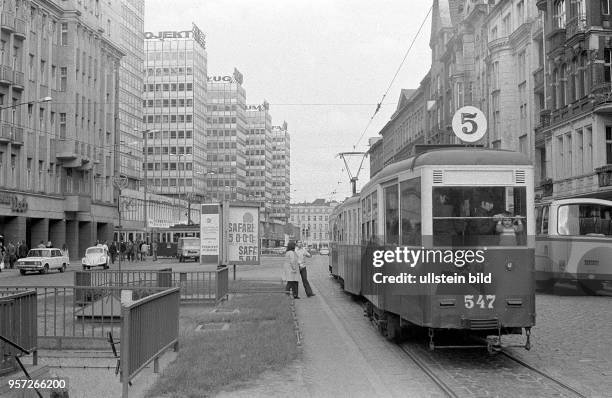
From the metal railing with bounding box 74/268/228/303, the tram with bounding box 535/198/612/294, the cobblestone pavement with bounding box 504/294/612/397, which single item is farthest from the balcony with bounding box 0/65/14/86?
the cobblestone pavement with bounding box 504/294/612/397

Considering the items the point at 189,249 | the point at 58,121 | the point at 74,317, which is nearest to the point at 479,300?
the point at 74,317

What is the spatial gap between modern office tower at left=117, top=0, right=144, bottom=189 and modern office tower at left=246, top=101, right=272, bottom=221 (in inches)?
2489

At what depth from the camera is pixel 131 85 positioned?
97.9 meters

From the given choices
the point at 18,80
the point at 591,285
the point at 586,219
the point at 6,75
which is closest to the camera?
the point at 591,285

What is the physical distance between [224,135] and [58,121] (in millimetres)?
85457

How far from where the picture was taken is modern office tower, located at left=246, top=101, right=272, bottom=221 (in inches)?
6555

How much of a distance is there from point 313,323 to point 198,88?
386ft

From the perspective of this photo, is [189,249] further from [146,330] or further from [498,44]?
[146,330]

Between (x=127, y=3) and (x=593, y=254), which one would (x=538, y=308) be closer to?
(x=593, y=254)

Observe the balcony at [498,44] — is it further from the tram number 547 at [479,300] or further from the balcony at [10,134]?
the tram number 547 at [479,300]

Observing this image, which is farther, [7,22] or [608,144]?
[7,22]

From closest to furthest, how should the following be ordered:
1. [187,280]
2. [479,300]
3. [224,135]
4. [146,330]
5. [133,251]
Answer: [146,330] → [479,300] → [187,280] → [133,251] → [224,135]

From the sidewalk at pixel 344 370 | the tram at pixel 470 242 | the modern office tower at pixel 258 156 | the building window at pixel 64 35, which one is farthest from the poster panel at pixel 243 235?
the modern office tower at pixel 258 156

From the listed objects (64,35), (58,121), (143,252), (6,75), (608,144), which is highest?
(64,35)
